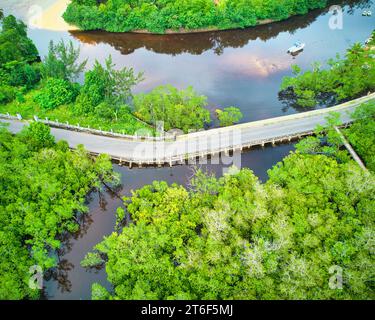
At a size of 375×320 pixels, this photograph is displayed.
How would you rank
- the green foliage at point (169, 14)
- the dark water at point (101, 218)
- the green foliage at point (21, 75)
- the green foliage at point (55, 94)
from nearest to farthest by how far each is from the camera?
the dark water at point (101, 218)
the green foliage at point (55, 94)
the green foliage at point (21, 75)
the green foliage at point (169, 14)

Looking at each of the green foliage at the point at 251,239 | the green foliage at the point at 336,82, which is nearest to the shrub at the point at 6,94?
the green foliage at the point at 251,239

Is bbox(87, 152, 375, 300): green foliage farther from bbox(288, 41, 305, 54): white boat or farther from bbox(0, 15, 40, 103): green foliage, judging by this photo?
bbox(288, 41, 305, 54): white boat

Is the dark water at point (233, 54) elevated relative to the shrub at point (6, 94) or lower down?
elevated

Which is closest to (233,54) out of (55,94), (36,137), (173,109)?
(173,109)

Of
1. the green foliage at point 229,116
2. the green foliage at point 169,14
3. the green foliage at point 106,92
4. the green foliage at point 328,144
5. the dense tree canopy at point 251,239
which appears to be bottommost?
the dense tree canopy at point 251,239

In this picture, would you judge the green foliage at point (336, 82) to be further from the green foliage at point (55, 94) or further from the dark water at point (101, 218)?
the green foliage at point (55, 94)

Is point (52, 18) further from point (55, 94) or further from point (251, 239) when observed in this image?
point (251, 239)

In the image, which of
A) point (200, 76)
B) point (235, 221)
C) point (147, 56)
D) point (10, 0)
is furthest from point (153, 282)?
point (10, 0)

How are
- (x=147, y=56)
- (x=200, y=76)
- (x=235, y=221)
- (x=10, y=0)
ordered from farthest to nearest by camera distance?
(x=10, y=0) → (x=147, y=56) → (x=200, y=76) → (x=235, y=221)

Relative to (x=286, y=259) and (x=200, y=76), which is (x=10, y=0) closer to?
(x=200, y=76)
